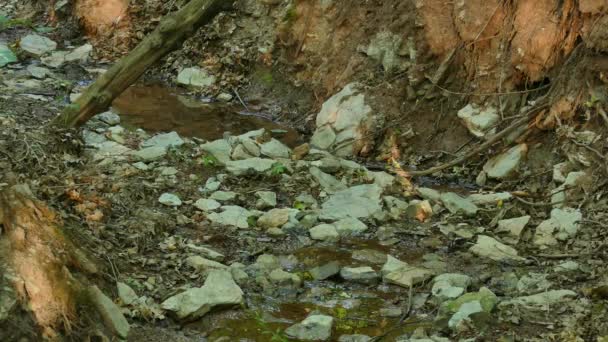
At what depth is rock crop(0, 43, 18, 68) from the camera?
897cm

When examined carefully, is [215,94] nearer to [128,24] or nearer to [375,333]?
[128,24]

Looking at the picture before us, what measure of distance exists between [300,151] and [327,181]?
70 centimetres

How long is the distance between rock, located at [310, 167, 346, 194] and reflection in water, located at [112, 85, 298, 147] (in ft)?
3.44

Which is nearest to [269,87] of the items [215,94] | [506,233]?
[215,94]

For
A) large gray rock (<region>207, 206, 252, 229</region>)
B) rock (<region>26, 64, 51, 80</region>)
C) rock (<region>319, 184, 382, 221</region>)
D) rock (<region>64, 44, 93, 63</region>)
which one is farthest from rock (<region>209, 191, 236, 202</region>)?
rock (<region>64, 44, 93, 63</region>)

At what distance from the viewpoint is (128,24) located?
10156 millimetres

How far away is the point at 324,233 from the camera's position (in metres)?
5.22

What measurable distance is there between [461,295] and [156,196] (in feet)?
7.70

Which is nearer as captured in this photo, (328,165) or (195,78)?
(328,165)

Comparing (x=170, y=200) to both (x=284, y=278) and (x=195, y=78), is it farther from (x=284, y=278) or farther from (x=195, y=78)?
(x=195, y=78)

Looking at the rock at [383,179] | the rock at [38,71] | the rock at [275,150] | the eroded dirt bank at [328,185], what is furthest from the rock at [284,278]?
the rock at [38,71]

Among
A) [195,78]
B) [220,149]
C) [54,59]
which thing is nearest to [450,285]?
[220,149]

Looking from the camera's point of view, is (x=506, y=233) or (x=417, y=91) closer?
(x=506, y=233)

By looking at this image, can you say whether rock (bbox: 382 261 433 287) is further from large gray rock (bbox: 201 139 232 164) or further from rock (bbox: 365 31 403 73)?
rock (bbox: 365 31 403 73)
